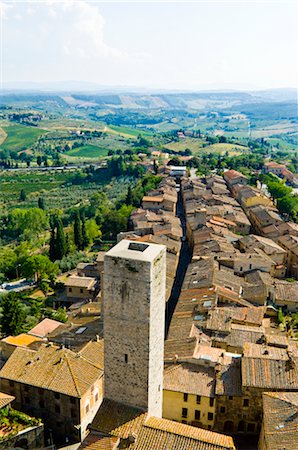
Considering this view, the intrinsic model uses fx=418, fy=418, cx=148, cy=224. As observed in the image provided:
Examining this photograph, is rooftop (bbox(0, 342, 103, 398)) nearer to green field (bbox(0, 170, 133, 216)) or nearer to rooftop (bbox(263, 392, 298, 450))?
rooftop (bbox(263, 392, 298, 450))

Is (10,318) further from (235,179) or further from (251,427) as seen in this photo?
(235,179)

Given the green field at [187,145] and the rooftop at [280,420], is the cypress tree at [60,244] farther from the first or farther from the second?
the green field at [187,145]

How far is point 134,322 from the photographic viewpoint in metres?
18.3

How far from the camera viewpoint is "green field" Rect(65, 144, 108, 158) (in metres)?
172

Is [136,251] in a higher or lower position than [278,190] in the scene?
higher

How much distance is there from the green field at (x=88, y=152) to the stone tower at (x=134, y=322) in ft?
509

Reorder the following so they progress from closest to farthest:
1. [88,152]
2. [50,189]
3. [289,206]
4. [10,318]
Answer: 1. [10,318]
2. [289,206]
3. [50,189]
4. [88,152]

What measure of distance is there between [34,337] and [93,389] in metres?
10.7

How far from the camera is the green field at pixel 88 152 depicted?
172 m

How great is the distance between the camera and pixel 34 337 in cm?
Result: 3475

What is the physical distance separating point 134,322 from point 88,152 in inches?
6443

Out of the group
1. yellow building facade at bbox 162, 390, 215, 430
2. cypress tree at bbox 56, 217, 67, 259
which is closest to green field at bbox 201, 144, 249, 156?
cypress tree at bbox 56, 217, 67, 259

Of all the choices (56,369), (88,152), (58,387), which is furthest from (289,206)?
(88,152)

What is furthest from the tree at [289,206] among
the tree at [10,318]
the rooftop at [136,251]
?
the rooftop at [136,251]
